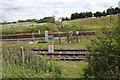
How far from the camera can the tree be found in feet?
12.4

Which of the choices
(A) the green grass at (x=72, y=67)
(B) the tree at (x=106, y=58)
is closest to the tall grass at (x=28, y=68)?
(A) the green grass at (x=72, y=67)

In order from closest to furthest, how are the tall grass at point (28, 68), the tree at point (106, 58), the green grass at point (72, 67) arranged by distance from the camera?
the tree at point (106, 58) < the tall grass at point (28, 68) < the green grass at point (72, 67)

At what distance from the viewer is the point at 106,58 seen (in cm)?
393

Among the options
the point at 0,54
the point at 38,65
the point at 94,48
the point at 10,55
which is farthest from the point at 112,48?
the point at 0,54

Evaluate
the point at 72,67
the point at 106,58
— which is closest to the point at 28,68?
the point at 72,67

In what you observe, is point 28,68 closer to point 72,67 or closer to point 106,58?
point 72,67

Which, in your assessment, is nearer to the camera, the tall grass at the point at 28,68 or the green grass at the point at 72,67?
the tall grass at the point at 28,68

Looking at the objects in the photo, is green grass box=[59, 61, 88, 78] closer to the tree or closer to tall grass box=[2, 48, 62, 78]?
tall grass box=[2, 48, 62, 78]

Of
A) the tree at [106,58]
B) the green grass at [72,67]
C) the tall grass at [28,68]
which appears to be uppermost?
the tree at [106,58]

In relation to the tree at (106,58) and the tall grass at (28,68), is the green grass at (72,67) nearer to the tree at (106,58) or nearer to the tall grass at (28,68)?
the tall grass at (28,68)

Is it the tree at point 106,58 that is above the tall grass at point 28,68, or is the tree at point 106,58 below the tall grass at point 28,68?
above

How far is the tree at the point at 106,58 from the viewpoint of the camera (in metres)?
3.79

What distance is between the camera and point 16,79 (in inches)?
179

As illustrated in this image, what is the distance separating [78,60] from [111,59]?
3.82m
